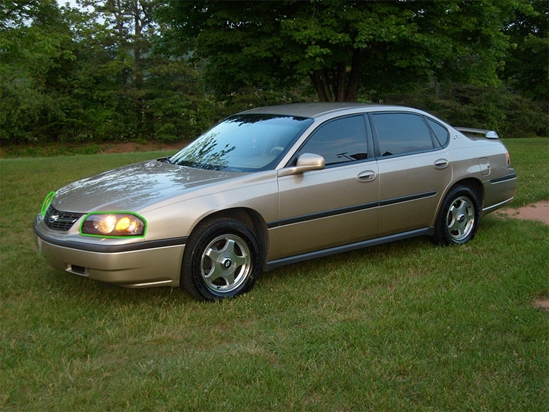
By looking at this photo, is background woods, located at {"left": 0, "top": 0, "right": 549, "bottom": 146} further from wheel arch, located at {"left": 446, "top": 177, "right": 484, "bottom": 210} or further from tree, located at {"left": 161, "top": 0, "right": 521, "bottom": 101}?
wheel arch, located at {"left": 446, "top": 177, "right": 484, "bottom": 210}

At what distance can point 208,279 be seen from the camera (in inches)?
194

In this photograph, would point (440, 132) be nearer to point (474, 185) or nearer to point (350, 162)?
point (474, 185)

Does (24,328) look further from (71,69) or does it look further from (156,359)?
(71,69)

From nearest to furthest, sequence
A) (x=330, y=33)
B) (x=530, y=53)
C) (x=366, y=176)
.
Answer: (x=366, y=176), (x=330, y=33), (x=530, y=53)

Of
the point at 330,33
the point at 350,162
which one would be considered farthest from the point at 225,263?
the point at 330,33

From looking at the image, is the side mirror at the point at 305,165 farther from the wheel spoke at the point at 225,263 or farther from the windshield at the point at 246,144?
the wheel spoke at the point at 225,263

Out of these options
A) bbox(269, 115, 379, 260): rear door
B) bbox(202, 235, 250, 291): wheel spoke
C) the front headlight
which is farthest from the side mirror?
the front headlight

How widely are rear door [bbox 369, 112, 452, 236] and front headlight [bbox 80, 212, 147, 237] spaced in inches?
92.4

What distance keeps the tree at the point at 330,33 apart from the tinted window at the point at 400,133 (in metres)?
8.66

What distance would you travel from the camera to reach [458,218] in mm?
6621

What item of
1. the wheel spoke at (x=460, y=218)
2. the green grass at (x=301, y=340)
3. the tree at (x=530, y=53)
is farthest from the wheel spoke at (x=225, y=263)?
the tree at (x=530, y=53)

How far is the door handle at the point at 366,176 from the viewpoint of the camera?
572cm

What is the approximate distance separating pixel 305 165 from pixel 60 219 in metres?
2.02

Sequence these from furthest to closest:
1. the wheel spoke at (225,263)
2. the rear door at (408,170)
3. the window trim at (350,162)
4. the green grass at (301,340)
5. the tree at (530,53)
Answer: the tree at (530,53), the rear door at (408,170), the window trim at (350,162), the wheel spoke at (225,263), the green grass at (301,340)
